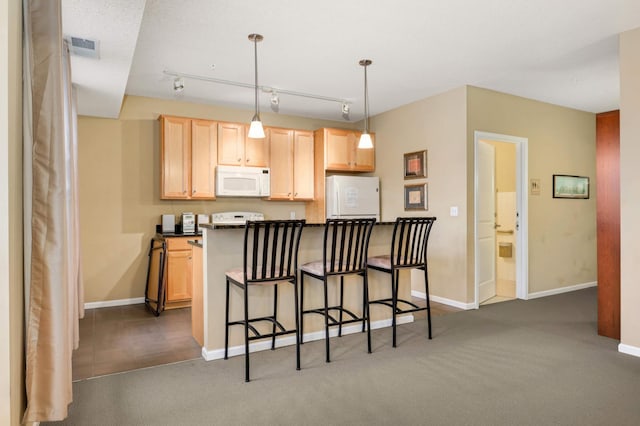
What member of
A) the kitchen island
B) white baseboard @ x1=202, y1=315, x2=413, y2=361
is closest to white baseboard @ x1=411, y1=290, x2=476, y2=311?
white baseboard @ x1=202, y1=315, x2=413, y2=361

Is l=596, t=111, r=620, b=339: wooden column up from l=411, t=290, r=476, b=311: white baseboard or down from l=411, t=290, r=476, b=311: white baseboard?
up

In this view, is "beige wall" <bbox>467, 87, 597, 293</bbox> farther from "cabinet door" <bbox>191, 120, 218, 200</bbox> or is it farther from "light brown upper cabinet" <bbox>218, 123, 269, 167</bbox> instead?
"cabinet door" <bbox>191, 120, 218, 200</bbox>

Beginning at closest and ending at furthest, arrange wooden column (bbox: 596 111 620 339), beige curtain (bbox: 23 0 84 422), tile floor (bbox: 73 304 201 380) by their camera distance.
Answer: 1. beige curtain (bbox: 23 0 84 422)
2. tile floor (bbox: 73 304 201 380)
3. wooden column (bbox: 596 111 620 339)

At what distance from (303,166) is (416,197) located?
1652mm

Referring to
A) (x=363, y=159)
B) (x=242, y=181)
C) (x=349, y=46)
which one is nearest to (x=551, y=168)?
(x=363, y=159)

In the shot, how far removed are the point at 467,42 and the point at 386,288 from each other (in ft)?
7.52

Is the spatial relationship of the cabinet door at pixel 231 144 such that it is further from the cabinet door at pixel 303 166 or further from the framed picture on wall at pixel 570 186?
the framed picture on wall at pixel 570 186

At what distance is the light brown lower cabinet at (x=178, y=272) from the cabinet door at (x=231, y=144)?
1.13m

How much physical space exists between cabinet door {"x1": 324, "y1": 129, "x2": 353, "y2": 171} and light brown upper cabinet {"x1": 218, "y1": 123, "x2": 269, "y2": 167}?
861 mm

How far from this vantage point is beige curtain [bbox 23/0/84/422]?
5.49 ft

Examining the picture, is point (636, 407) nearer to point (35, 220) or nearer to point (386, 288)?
point (386, 288)

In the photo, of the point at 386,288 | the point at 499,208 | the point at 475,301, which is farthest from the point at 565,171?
the point at 386,288

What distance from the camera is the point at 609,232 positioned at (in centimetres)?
358

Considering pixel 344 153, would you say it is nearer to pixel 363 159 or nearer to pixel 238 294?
pixel 363 159
